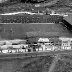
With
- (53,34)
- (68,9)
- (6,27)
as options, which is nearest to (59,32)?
(53,34)

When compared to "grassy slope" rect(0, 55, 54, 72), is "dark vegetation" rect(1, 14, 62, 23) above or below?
above

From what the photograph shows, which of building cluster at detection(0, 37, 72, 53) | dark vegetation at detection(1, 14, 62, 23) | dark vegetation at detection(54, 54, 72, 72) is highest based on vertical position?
dark vegetation at detection(1, 14, 62, 23)

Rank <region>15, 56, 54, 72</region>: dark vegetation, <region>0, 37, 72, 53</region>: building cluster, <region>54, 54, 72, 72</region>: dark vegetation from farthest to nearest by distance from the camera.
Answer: <region>0, 37, 72, 53</region>: building cluster
<region>54, 54, 72, 72</region>: dark vegetation
<region>15, 56, 54, 72</region>: dark vegetation

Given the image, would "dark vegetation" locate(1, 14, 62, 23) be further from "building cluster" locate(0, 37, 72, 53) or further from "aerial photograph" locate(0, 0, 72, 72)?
"building cluster" locate(0, 37, 72, 53)

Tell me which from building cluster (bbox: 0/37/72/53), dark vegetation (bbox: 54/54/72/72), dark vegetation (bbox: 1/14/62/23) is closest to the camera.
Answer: dark vegetation (bbox: 54/54/72/72)

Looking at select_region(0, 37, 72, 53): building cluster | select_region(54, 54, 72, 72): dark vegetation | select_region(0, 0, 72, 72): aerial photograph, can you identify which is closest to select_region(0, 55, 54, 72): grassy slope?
select_region(0, 0, 72, 72): aerial photograph

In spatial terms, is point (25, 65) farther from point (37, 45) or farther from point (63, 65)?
point (63, 65)

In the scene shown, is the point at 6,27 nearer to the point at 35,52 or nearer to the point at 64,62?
the point at 35,52

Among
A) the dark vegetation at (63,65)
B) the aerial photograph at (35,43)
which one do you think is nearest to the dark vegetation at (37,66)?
the aerial photograph at (35,43)
